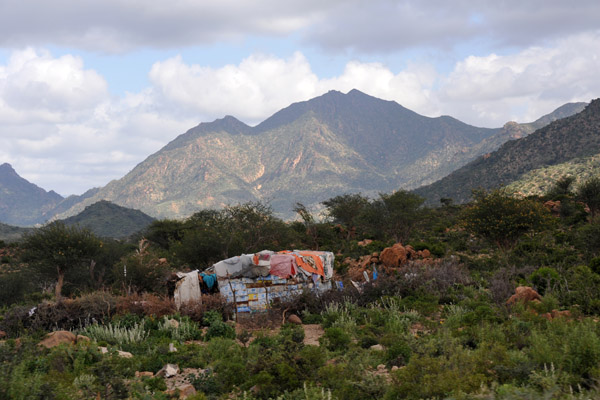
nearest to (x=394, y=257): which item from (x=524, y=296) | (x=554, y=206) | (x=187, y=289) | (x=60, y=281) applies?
(x=524, y=296)

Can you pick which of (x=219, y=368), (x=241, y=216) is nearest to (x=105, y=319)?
(x=219, y=368)

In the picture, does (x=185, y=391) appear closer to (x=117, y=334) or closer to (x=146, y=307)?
(x=117, y=334)

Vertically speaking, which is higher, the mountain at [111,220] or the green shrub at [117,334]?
the mountain at [111,220]

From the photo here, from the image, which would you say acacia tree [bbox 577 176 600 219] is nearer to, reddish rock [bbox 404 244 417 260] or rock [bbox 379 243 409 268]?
reddish rock [bbox 404 244 417 260]

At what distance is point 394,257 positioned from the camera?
21.8 meters

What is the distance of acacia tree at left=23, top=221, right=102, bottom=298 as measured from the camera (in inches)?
931

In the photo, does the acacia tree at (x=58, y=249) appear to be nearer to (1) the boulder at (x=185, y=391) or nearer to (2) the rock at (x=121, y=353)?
(2) the rock at (x=121, y=353)

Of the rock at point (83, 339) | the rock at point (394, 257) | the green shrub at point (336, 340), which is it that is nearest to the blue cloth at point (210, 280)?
the rock at point (83, 339)

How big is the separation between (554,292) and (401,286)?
479 cm

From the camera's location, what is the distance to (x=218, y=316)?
571 inches

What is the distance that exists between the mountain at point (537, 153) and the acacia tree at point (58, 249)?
69137 millimetres

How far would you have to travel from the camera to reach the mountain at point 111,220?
114 m

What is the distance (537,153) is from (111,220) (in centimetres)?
10215

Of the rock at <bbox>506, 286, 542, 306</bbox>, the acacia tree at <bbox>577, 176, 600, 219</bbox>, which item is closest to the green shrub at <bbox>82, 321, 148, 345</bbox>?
the rock at <bbox>506, 286, 542, 306</bbox>
